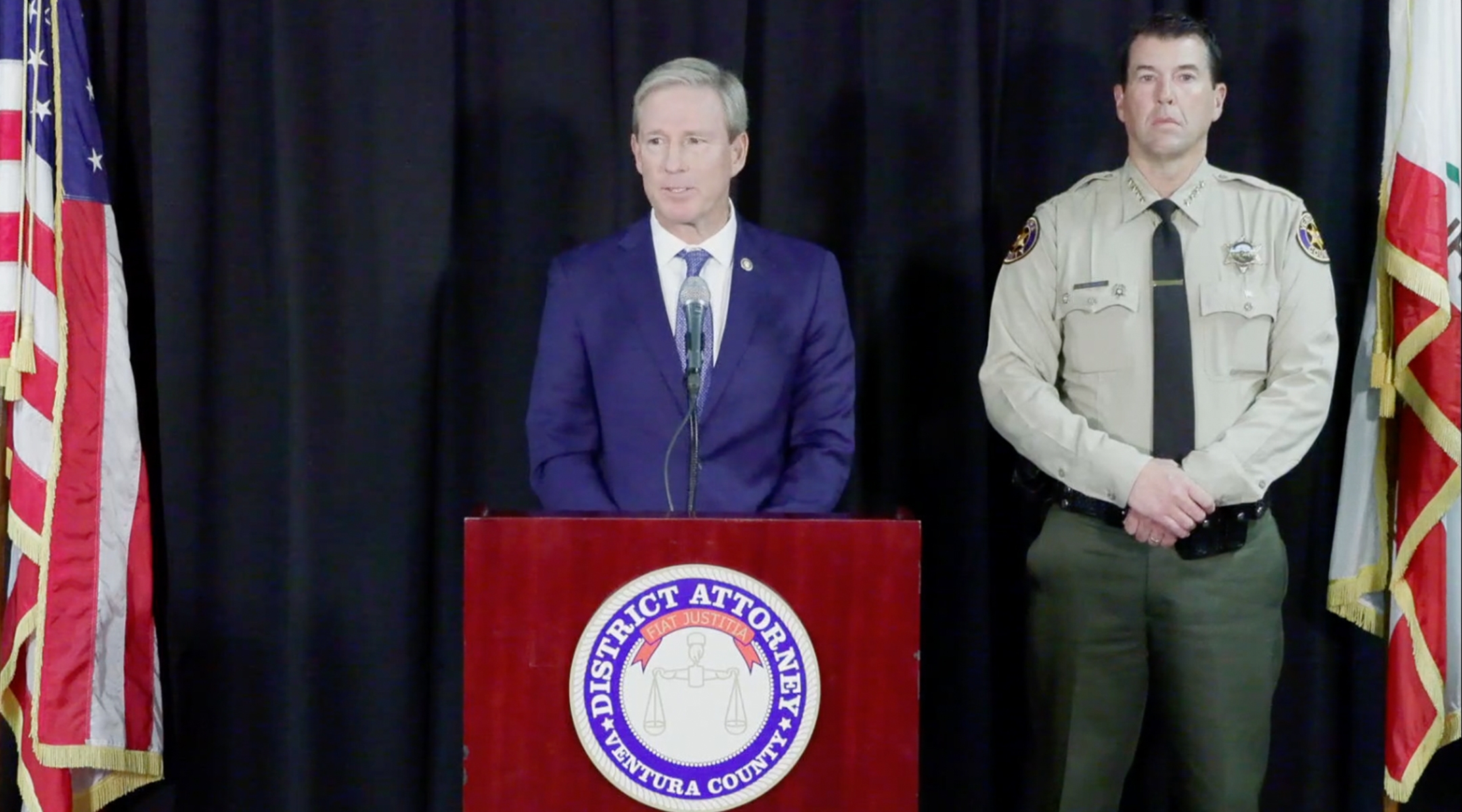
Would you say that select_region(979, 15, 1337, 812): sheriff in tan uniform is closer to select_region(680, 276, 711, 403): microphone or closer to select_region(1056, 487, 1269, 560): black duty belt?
select_region(1056, 487, 1269, 560): black duty belt

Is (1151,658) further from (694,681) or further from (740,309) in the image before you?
(694,681)

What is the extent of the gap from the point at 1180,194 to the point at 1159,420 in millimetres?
437

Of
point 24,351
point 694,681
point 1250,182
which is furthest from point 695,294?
point 24,351

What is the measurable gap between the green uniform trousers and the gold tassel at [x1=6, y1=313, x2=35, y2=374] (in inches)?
79.1

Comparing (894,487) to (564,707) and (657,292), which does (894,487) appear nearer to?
(657,292)

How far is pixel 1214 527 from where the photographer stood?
8.57ft

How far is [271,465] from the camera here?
3254mm

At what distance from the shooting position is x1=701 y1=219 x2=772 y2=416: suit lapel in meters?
2.55

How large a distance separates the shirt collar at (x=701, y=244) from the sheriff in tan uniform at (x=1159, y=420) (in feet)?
1.77

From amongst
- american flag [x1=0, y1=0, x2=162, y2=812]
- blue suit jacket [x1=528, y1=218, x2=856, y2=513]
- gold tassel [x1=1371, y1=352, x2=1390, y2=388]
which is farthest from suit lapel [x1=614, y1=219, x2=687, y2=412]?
gold tassel [x1=1371, y1=352, x2=1390, y2=388]

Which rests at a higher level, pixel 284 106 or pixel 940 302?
pixel 284 106

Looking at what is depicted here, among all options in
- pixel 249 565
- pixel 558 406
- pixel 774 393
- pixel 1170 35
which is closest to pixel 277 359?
pixel 249 565

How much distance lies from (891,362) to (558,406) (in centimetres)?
96

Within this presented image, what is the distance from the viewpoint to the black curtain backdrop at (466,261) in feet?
10.5
